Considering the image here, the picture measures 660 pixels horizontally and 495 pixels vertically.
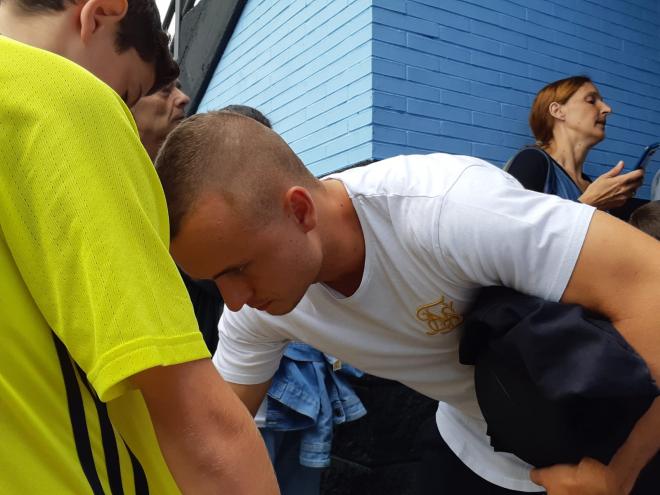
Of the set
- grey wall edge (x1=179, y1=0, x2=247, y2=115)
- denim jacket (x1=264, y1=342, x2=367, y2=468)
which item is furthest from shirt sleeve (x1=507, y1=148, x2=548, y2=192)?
grey wall edge (x1=179, y1=0, x2=247, y2=115)

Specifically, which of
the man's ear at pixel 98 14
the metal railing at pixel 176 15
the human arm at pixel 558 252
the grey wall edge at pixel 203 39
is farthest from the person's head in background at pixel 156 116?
the metal railing at pixel 176 15

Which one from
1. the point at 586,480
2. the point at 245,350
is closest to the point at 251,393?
the point at 245,350

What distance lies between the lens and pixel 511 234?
1349mm

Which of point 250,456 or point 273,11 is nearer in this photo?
point 250,456

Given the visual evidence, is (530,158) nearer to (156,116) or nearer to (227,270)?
(156,116)

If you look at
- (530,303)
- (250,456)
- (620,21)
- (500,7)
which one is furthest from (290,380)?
(620,21)

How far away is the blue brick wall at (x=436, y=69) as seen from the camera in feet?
11.9

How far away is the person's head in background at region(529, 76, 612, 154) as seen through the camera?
11.4ft

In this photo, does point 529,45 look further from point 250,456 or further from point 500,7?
point 250,456

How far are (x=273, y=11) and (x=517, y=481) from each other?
371 centimetres

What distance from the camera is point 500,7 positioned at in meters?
4.13

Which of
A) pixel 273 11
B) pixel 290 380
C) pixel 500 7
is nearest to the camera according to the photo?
pixel 290 380

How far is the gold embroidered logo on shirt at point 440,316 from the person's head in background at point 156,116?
1.34 metres

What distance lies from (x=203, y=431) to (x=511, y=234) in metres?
0.84
